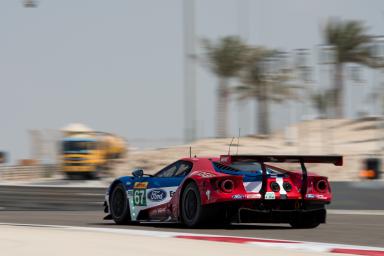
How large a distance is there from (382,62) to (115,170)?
13780 mm

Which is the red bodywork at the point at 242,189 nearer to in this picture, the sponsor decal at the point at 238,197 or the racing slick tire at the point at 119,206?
the sponsor decal at the point at 238,197

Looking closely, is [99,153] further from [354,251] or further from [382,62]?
[354,251]

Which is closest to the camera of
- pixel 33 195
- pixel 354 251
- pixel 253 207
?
pixel 354 251

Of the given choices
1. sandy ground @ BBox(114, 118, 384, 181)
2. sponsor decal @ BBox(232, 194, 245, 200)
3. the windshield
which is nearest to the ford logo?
sponsor decal @ BBox(232, 194, 245, 200)

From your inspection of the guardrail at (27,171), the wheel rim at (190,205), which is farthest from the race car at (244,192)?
the guardrail at (27,171)

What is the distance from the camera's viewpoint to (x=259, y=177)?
10008 millimetres

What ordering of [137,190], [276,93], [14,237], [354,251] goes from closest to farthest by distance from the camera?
[354,251], [14,237], [137,190], [276,93]

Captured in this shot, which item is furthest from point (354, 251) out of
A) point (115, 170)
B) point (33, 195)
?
point (115, 170)

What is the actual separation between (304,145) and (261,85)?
32.9ft

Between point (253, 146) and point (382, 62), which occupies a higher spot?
point (382, 62)

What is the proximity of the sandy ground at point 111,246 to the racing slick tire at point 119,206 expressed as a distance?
3431mm

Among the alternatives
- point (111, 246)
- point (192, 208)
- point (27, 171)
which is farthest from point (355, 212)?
point (27, 171)

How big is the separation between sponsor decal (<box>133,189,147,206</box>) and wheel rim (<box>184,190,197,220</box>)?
3.54ft

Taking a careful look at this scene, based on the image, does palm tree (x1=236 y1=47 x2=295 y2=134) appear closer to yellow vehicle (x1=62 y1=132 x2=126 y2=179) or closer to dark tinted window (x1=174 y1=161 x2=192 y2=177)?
yellow vehicle (x1=62 y1=132 x2=126 y2=179)
